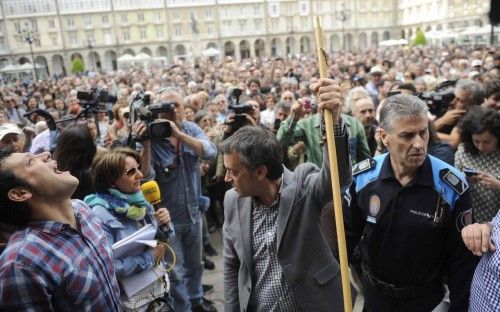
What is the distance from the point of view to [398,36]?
7100 cm

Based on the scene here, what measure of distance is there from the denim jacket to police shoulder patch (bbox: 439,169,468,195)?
68.6 inches

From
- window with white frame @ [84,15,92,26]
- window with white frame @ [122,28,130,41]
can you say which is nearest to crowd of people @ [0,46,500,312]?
window with white frame @ [122,28,130,41]

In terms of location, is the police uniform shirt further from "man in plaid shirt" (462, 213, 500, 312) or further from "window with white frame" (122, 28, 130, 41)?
"window with white frame" (122, 28, 130, 41)

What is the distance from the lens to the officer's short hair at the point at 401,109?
216 centimetres

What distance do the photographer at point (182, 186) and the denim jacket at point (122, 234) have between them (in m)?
0.75

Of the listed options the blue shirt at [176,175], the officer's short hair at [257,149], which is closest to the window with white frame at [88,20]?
the blue shirt at [176,175]

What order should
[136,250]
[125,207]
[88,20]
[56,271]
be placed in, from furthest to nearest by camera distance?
[88,20] < [125,207] < [136,250] < [56,271]

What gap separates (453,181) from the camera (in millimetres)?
2070

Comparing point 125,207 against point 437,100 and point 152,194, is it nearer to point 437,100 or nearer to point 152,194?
point 152,194

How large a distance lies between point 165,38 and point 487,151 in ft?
211

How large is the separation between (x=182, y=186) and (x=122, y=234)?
3.59 ft

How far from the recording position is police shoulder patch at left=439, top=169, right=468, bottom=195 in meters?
2.05

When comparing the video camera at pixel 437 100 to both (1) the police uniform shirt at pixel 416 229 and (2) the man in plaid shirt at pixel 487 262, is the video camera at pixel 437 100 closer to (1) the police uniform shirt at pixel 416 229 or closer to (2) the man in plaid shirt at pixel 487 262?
(1) the police uniform shirt at pixel 416 229

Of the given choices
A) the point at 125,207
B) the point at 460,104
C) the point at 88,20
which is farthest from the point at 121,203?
the point at 88,20
